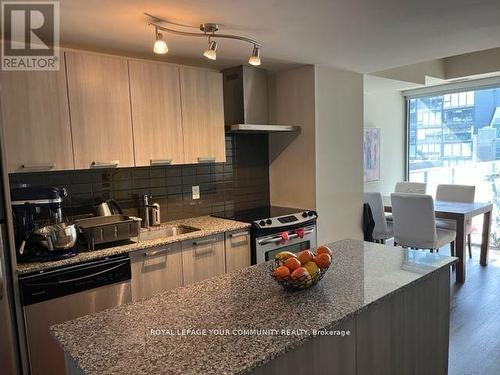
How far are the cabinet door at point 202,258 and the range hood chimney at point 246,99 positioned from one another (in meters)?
1.05

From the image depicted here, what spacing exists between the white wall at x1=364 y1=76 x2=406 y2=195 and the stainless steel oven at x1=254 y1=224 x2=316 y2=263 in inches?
95.2

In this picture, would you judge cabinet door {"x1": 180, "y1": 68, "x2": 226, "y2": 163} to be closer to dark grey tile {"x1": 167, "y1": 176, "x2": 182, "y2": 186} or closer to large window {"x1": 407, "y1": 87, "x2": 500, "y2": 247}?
dark grey tile {"x1": 167, "y1": 176, "x2": 182, "y2": 186}

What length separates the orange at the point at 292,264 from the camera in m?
1.57

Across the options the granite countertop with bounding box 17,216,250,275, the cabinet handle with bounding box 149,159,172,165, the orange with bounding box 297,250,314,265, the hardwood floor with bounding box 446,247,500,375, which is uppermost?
the cabinet handle with bounding box 149,159,172,165

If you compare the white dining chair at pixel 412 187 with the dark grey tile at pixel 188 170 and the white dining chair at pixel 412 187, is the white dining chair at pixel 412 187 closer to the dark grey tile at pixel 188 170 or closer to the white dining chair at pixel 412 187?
the white dining chair at pixel 412 187

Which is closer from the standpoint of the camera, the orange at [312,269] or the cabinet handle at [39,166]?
the orange at [312,269]

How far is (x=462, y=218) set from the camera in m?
3.98

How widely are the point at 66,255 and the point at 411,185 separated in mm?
4608

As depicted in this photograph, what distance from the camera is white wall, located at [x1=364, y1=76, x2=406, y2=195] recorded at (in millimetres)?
5477

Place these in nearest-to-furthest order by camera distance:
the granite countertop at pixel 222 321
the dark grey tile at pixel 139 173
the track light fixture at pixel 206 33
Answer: the granite countertop at pixel 222 321
the track light fixture at pixel 206 33
the dark grey tile at pixel 139 173

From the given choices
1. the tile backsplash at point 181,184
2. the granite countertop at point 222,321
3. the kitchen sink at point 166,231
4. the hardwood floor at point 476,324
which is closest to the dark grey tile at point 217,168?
the tile backsplash at point 181,184

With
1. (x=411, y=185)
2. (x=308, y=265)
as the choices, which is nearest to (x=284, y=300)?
(x=308, y=265)

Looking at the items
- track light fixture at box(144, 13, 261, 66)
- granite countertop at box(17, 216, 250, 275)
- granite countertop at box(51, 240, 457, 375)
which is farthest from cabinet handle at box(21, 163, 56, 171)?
granite countertop at box(51, 240, 457, 375)

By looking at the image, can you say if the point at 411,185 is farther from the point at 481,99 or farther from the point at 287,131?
the point at 287,131
